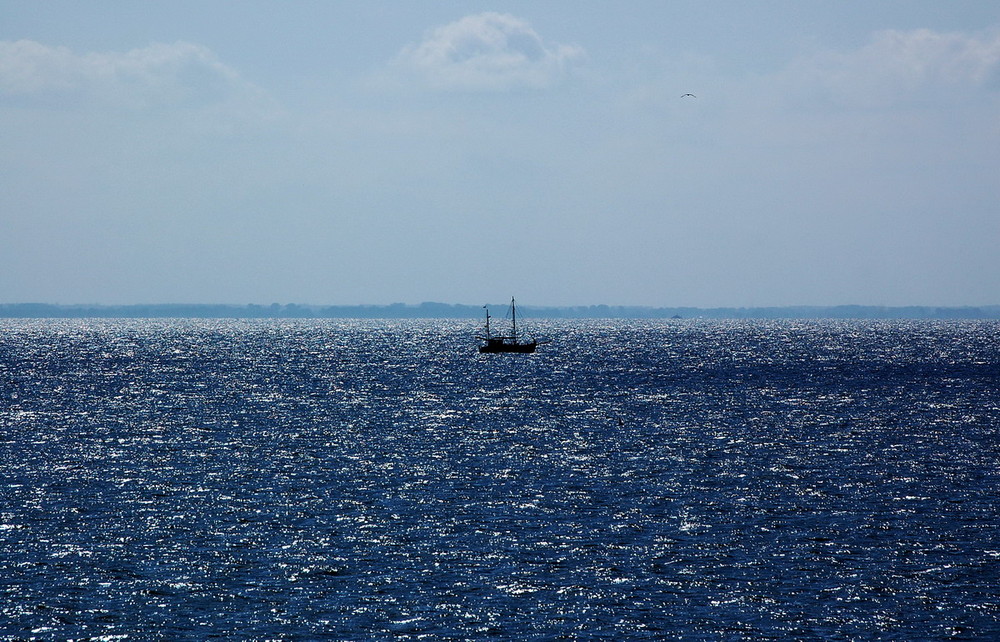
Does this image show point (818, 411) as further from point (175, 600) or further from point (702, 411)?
point (175, 600)

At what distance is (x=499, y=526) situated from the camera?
59.3 meters

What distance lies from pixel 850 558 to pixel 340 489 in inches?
1355

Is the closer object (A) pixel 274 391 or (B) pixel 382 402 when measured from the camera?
(B) pixel 382 402

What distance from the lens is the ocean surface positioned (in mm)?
42750

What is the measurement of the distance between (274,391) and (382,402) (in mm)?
25729

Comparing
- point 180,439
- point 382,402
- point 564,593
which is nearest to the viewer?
point 564,593

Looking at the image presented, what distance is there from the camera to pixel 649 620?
42344mm

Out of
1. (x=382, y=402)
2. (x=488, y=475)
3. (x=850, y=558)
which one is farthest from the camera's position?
(x=382, y=402)

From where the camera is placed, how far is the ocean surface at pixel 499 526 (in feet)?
140

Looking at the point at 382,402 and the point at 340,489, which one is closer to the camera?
the point at 340,489

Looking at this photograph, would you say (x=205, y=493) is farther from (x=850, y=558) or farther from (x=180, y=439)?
(x=850, y=558)

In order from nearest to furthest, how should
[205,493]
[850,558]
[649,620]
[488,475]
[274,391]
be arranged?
[649,620] → [850,558] → [205,493] → [488,475] → [274,391]

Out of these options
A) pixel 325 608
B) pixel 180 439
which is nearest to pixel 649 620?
pixel 325 608

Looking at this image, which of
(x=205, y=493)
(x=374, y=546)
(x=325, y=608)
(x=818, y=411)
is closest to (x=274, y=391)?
(x=818, y=411)
